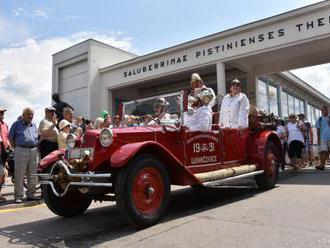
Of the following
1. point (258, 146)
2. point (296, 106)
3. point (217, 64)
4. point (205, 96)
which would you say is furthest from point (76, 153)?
point (296, 106)

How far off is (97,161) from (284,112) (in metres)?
22.8

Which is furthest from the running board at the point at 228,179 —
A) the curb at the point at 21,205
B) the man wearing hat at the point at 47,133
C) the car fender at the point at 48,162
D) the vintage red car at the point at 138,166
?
the man wearing hat at the point at 47,133

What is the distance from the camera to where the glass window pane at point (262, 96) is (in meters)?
20.8

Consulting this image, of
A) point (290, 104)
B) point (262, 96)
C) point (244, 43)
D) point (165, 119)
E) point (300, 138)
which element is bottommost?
point (300, 138)

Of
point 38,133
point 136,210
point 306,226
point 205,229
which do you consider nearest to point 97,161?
point 136,210

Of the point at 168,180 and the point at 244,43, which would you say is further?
the point at 244,43

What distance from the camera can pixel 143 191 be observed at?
4891 millimetres

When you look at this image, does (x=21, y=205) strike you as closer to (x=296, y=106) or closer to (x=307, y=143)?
(x=307, y=143)

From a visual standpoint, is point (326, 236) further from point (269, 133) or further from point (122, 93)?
point (122, 93)

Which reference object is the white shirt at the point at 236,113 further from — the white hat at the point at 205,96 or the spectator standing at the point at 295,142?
the spectator standing at the point at 295,142

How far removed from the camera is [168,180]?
5.23m

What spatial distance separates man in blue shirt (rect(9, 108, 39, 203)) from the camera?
7551mm

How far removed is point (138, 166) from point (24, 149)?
3652 mm

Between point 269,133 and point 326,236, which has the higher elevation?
point 269,133
